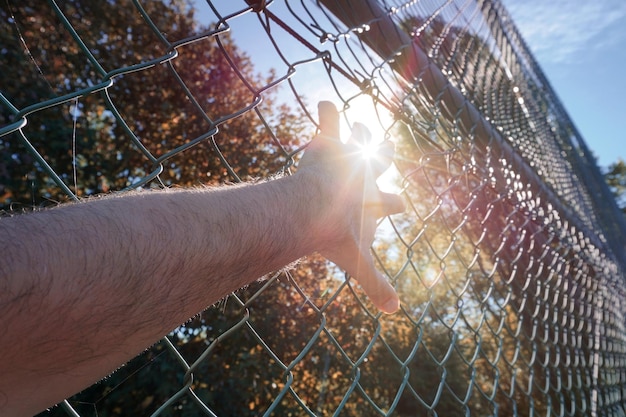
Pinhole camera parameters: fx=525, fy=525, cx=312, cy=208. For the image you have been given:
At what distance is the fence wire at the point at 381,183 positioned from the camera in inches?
65.0

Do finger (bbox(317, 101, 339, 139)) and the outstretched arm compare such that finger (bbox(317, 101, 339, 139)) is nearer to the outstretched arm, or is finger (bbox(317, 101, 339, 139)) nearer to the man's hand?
the man's hand

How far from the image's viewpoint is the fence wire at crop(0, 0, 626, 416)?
1.65 metres

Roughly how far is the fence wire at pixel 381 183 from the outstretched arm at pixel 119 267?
17cm

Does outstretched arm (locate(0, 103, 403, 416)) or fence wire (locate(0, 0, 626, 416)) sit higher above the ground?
fence wire (locate(0, 0, 626, 416))

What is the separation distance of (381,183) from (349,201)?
44 centimetres

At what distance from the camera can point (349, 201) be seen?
1.11m

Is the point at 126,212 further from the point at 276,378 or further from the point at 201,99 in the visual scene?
the point at 201,99

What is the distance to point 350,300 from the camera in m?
7.17

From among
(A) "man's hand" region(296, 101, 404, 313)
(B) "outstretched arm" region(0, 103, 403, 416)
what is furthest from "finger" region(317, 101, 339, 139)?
(B) "outstretched arm" region(0, 103, 403, 416)

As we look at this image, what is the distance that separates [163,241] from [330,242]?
465 millimetres

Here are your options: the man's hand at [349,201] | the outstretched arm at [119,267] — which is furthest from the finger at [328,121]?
the outstretched arm at [119,267]

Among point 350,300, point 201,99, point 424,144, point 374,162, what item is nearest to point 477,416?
point 350,300

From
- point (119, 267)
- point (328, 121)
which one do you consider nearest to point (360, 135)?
point (328, 121)

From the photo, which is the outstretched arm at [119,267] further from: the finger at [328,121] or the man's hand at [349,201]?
the finger at [328,121]
